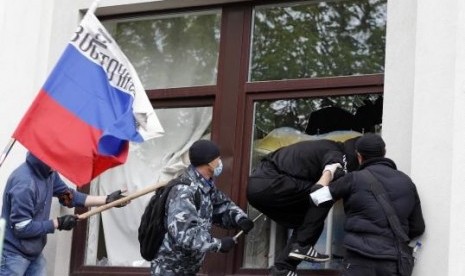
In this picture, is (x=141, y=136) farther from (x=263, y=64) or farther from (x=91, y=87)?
(x=263, y=64)

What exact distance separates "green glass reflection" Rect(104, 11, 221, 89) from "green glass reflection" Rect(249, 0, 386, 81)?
0.50 m

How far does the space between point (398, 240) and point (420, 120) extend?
85 cm

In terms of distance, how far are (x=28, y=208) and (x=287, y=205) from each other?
194cm

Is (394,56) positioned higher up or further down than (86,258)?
higher up

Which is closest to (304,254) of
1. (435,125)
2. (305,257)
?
(305,257)

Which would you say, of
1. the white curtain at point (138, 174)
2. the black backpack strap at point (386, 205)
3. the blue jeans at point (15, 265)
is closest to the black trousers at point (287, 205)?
the black backpack strap at point (386, 205)

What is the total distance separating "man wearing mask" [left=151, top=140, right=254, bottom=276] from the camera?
764 cm

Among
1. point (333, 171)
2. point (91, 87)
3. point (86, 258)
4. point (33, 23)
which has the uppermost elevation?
point (33, 23)

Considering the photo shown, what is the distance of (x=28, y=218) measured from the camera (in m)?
8.32

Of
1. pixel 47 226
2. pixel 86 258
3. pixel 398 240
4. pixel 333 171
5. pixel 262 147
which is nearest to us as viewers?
pixel 398 240

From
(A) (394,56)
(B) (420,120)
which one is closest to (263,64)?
(A) (394,56)

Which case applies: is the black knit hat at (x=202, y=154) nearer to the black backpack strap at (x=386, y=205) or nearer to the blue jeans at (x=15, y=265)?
the black backpack strap at (x=386, y=205)

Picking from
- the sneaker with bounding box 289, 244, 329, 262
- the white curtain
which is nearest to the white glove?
the sneaker with bounding box 289, 244, 329, 262

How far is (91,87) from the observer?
8.12 meters
